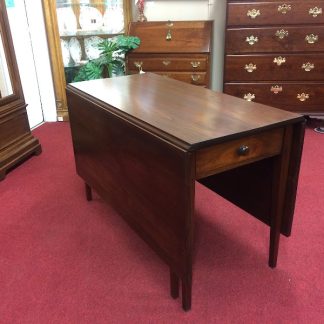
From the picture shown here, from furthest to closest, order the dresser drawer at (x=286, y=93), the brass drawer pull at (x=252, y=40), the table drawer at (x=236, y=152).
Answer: the dresser drawer at (x=286, y=93) → the brass drawer pull at (x=252, y=40) → the table drawer at (x=236, y=152)

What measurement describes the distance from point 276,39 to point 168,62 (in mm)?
915

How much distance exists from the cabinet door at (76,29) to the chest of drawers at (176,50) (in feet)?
1.46

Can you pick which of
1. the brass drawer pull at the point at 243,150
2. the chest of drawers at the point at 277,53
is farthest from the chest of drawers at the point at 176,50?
the brass drawer pull at the point at 243,150

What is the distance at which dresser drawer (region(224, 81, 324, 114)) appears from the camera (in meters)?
3.02

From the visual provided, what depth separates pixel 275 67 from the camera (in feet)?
9.70

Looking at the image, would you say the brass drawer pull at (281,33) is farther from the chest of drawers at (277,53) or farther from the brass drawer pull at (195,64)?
the brass drawer pull at (195,64)

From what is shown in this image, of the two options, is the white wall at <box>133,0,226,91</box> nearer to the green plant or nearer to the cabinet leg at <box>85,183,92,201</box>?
the green plant

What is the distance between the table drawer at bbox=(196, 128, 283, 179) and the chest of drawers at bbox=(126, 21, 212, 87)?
189 cm

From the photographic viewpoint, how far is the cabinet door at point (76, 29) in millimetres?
3359

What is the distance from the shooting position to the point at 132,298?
1472mm

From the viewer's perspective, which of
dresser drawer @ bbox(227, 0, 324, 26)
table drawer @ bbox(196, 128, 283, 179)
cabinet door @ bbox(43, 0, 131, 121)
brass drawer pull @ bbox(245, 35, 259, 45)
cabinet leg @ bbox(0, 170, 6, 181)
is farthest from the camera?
Result: cabinet door @ bbox(43, 0, 131, 121)

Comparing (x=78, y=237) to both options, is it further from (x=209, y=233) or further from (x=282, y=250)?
(x=282, y=250)

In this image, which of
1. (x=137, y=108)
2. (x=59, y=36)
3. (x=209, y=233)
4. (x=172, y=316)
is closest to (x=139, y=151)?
(x=137, y=108)

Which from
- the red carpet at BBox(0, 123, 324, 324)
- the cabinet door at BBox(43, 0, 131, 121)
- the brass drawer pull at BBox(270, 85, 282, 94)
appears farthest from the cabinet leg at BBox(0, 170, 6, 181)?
the brass drawer pull at BBox(270, 85, 282, 94)
